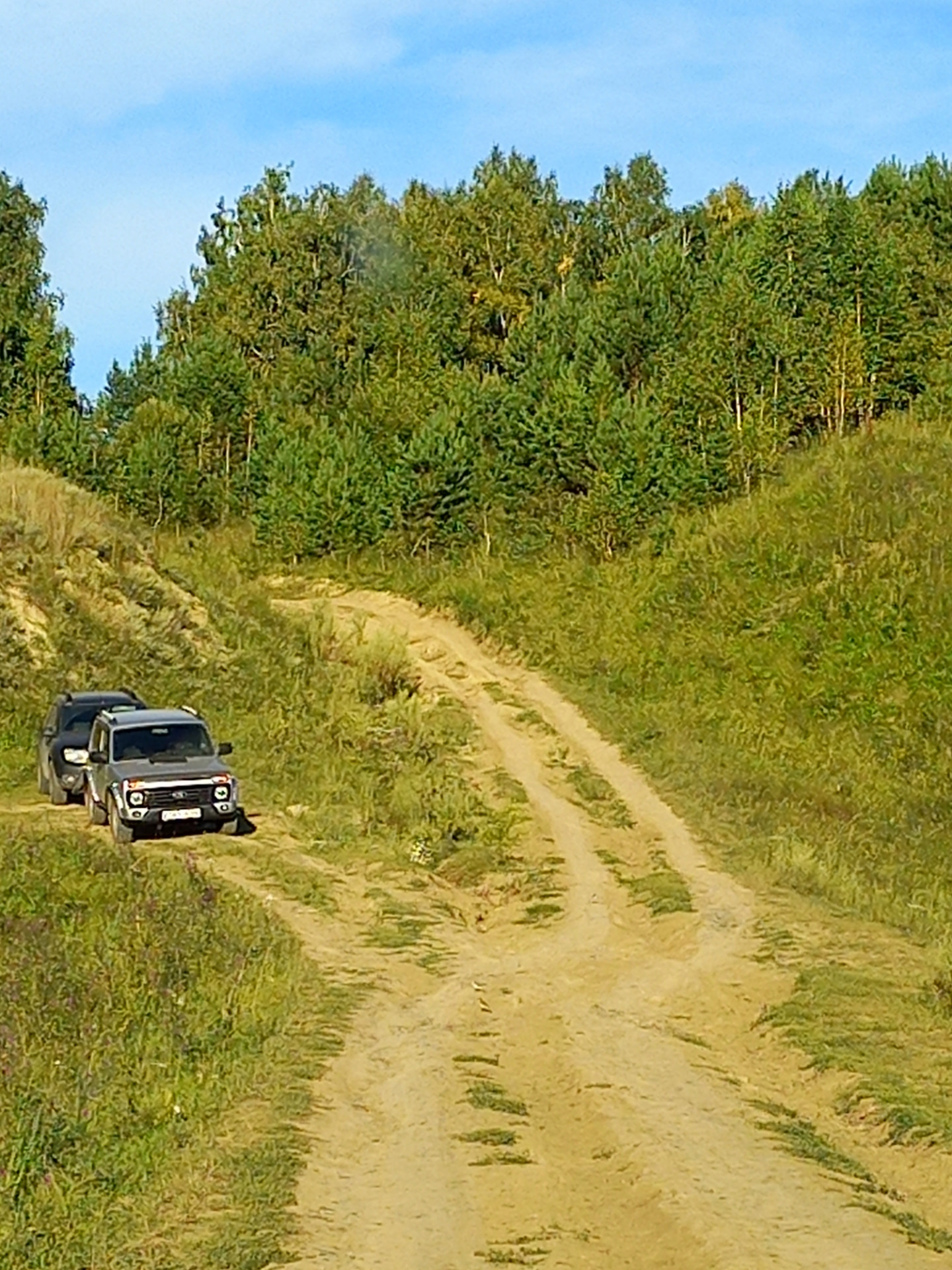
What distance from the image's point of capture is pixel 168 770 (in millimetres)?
22922

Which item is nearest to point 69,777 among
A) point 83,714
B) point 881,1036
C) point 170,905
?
point 83,714

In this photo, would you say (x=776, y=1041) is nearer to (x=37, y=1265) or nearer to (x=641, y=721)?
(x=37, y=1265)

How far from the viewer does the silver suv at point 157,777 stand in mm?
22469

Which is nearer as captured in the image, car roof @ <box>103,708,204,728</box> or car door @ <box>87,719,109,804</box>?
car door @ <box>87,719,109,804</box>

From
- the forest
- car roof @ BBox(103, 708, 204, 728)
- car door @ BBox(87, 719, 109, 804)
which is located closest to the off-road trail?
car door @ BBox(87, 719, 109, 804)

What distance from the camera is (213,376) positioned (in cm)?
6156

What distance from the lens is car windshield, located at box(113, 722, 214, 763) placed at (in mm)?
23359

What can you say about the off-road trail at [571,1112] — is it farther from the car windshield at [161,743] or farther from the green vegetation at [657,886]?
the car windshield at [161,743]

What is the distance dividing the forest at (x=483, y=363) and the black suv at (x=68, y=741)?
22.4 metres

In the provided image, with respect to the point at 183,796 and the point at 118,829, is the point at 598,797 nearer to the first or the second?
the point at 183,796

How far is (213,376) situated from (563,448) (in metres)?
17.8

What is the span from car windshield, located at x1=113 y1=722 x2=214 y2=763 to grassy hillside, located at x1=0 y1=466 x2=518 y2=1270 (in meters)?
1.45

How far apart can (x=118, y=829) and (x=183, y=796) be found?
100 centimetres

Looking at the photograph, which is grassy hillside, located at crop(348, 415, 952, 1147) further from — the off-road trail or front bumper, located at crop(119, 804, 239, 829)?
front bumper, located at crop(119, 804, 239, 829)
